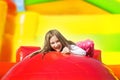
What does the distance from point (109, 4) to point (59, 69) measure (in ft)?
4.78

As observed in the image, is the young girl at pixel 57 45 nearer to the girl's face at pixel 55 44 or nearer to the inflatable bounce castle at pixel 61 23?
the girl's face at pixel 55 44

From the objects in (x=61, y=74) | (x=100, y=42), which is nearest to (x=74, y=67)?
(x=61, y=74)

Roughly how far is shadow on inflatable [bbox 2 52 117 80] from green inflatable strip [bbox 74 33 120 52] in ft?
3.33

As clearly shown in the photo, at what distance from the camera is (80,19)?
8.44 ft

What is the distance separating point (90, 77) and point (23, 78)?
24 centimetres

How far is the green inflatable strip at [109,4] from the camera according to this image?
267 cm

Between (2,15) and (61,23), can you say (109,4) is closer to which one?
(61,23)

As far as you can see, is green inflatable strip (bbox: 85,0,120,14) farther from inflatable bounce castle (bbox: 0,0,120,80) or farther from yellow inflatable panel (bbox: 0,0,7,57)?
yellow inflatable panel (bbox: 0,0,7,57)

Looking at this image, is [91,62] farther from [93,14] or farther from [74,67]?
[93,14]

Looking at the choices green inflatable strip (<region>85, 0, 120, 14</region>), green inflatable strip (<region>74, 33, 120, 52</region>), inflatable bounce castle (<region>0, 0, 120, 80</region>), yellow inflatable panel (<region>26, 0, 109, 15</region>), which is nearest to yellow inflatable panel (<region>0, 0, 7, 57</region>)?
inflatable bounce castle (<region>0, 0, 120, 80</region>)

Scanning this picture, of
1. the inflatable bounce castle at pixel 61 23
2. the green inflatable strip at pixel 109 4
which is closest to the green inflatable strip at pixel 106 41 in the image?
the inflatable bounce castle at pixel 61 23

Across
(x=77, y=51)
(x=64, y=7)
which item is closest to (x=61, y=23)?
(x=64, y=7)

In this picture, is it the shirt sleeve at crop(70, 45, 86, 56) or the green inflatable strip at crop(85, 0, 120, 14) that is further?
the green inflatable strip at crop(85, 0, 120, 14)

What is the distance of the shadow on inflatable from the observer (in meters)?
1.29
